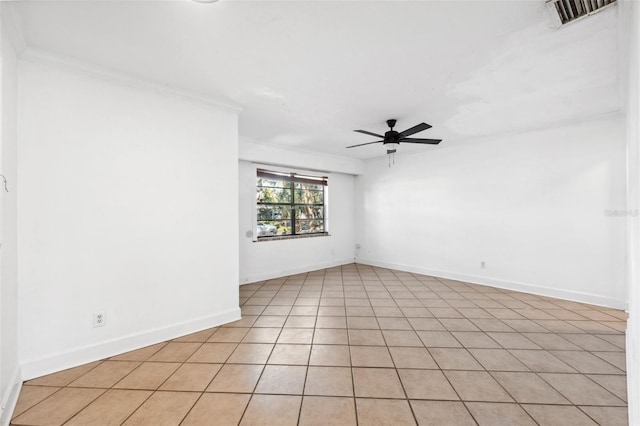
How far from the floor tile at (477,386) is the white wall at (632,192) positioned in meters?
0.61

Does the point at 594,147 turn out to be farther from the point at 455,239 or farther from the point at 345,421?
the point at 345,421

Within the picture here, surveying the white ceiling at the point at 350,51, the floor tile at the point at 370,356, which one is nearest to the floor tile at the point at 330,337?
the floor tile at the point at 370,356

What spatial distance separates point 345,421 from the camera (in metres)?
1.57

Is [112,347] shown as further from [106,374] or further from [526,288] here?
[526,288]

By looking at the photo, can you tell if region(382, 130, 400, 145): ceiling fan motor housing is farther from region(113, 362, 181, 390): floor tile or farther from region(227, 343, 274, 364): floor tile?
region(113, 362, 181, 390): floor tile

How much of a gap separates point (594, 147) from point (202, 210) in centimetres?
505

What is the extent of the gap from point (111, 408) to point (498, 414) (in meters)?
2.41

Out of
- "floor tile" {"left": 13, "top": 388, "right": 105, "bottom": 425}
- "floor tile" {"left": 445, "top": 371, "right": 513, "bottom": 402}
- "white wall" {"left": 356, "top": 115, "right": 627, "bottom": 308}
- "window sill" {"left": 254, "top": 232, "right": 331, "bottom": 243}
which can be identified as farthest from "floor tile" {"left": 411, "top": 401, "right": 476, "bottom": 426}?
"window sill" {"left": 254, "top": 232, "right": 331, "bottom": 243}

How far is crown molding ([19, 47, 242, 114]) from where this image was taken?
79.5 inches

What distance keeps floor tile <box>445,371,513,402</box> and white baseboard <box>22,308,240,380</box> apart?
7.53 ft

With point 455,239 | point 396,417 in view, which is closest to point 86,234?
point 396,417

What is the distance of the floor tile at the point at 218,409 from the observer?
5.19ft

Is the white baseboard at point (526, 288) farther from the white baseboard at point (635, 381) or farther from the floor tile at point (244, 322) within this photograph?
the floor tile at point (244, 322)

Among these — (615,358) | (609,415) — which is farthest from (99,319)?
(615,358)
